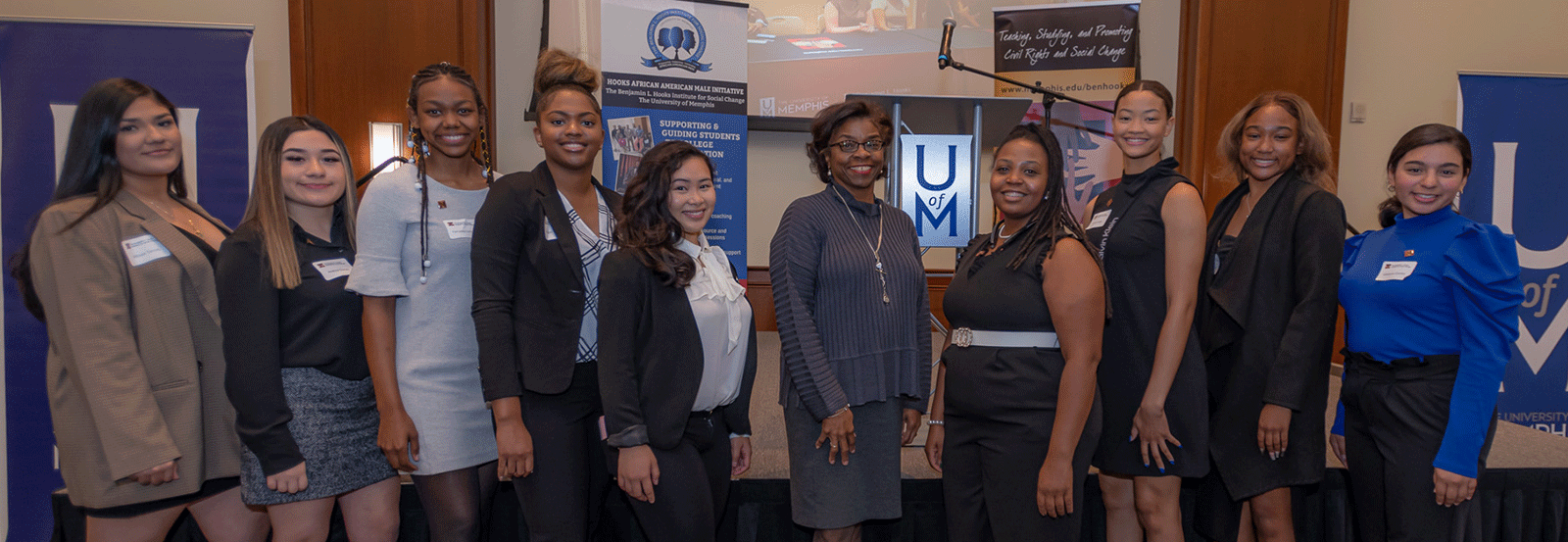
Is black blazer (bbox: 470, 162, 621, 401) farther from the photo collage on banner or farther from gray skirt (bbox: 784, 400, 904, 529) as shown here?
the photo collage on banner

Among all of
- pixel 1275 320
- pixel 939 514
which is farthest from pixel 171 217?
pixel 1275 320

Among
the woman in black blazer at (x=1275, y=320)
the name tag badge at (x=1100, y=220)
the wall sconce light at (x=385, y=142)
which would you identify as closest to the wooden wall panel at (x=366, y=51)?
the wall sconce light at (x=385, y=142)

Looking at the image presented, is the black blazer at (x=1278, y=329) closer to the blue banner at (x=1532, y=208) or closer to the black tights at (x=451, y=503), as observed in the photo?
the black tights at (x=451, y=503)

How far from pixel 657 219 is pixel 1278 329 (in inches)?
64.5

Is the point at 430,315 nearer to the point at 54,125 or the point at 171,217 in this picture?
the point at 171,217

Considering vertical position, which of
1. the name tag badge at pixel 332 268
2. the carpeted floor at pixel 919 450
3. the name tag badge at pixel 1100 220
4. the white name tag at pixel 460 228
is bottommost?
the carpeted floor at pixel 919 450

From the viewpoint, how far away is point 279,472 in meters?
1.80

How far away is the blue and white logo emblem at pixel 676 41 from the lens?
3545mm

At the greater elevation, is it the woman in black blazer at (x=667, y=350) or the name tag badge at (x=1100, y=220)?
the name tag badge at (x=1100, y=220)

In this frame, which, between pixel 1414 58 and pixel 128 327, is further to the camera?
pixel 1414 58

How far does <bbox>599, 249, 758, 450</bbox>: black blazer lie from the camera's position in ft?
5.62

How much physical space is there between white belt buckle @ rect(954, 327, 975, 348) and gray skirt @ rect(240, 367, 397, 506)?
57.1 inches

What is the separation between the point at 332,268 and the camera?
193 centimetres

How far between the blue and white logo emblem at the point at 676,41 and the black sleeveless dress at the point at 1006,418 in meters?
2.14
